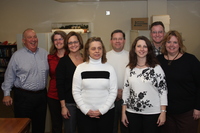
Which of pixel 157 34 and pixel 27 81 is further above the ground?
pixel 157 34

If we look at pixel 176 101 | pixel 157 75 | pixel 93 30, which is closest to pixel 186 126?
pixel 176 101

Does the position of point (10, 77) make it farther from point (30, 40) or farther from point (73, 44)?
point (73, 44)

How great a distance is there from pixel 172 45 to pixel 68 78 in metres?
1.14

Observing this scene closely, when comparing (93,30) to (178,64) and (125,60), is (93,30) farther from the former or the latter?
(178,64)

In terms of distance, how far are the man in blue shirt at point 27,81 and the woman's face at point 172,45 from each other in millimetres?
1513

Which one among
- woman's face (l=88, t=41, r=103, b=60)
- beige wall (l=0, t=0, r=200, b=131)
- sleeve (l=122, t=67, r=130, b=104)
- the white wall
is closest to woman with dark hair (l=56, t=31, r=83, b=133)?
woman's face (l=88, t=41, r=103, b=60)

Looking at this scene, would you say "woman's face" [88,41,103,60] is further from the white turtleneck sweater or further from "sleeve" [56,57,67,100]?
"sleeve" [56,57,67,100]

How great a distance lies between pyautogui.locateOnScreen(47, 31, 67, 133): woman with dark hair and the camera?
100 inches

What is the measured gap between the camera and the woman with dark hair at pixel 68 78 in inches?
91.8

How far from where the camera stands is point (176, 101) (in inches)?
85.6

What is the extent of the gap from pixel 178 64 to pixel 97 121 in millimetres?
988

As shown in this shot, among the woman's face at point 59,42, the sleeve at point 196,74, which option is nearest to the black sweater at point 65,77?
the woman's face at point 59,42

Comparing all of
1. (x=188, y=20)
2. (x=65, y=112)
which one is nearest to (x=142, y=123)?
(x=65, y=112)

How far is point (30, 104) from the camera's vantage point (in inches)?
105
